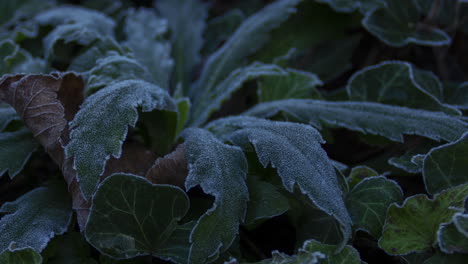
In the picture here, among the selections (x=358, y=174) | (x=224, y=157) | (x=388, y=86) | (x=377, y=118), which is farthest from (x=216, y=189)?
(x=388, y=86)

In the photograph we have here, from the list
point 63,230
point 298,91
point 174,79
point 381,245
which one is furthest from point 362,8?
point 63,230

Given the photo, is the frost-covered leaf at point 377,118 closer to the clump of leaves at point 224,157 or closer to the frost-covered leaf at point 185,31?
the clump of leaves at point 224,157

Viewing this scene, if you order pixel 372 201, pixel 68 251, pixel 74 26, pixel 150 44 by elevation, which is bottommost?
pixel 68 251

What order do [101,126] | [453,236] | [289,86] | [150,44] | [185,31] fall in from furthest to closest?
[185,31], [150,44], [289,86], [101,126], [453,236]

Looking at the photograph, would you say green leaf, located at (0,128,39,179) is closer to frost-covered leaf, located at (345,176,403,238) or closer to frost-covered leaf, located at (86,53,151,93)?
frost-covered leaf, located at (86,53,151,93)

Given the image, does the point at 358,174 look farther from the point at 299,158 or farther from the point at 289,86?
the point at 289,86

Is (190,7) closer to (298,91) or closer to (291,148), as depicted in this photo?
(298,91)
